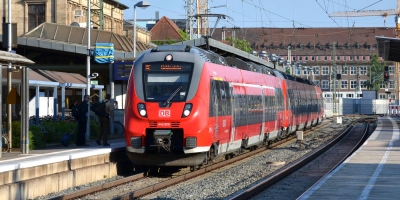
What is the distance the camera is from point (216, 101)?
67.8 ft

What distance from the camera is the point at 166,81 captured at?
19.5 meters

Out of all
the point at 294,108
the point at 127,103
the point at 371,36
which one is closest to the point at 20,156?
the point at 127,103

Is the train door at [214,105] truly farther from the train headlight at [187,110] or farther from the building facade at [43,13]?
the building facade at [43,13]

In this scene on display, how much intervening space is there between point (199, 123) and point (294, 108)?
20233 millimetres

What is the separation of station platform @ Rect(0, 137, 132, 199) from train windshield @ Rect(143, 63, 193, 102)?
2161 mm

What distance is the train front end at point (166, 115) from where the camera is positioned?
749 inches

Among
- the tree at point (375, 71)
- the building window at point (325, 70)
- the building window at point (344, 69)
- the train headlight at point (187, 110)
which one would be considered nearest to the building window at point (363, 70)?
the tree at point (375, 71)

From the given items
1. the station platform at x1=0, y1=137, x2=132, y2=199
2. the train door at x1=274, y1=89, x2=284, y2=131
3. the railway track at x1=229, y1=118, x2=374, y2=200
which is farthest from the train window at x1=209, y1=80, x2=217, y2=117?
the train door at x1=274, y1=89, x2=284, y2=131

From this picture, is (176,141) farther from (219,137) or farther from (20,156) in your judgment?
(20,156)

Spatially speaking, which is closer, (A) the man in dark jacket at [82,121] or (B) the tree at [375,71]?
(A) the man in dark jacket at [82,121]

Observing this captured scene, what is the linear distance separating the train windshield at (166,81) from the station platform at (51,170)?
7.09ft

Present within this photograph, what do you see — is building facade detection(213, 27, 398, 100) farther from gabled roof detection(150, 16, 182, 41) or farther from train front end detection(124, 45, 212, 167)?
train front end detection(124, 45, 212, 167)

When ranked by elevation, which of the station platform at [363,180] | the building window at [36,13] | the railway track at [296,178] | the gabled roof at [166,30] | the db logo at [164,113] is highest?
the gabled roof at [166,30]

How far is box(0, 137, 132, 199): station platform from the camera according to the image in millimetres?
14898
